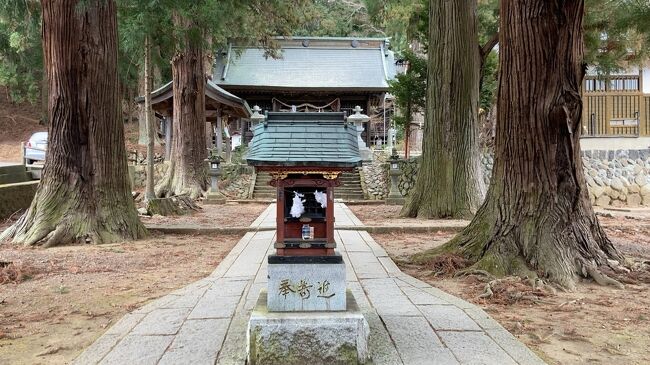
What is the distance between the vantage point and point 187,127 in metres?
16.0

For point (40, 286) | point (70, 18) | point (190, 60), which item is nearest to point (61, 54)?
point (70, 18)

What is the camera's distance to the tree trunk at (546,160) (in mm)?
5457

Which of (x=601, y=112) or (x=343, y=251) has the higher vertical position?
(x=601, y=112)

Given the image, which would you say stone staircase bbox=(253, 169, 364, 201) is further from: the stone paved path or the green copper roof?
the stone paved path

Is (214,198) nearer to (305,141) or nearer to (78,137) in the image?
(78,137)

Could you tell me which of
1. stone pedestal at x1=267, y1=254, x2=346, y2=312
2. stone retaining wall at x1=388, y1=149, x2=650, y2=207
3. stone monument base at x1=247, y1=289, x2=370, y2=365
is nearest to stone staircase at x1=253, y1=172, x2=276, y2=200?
stone retaining wall at x1=388, y1=149, x2=650, y2=207

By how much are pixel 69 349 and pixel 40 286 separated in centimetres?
216

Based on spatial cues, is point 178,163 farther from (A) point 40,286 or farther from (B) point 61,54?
(A) point 40,286

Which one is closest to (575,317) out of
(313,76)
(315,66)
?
(313,76)

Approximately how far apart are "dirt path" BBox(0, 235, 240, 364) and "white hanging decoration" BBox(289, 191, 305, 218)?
1826 millimetres

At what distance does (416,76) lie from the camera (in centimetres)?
1650

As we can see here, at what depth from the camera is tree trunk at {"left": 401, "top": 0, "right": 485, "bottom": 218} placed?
1020 centimetres

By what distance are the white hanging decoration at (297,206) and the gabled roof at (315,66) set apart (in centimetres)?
2032

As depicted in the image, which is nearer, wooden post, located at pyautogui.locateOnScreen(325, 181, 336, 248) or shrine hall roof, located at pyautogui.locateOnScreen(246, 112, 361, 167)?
shrine hall roof, located at pyautogui.locateOnScreen(246, 112, 361, 167)
